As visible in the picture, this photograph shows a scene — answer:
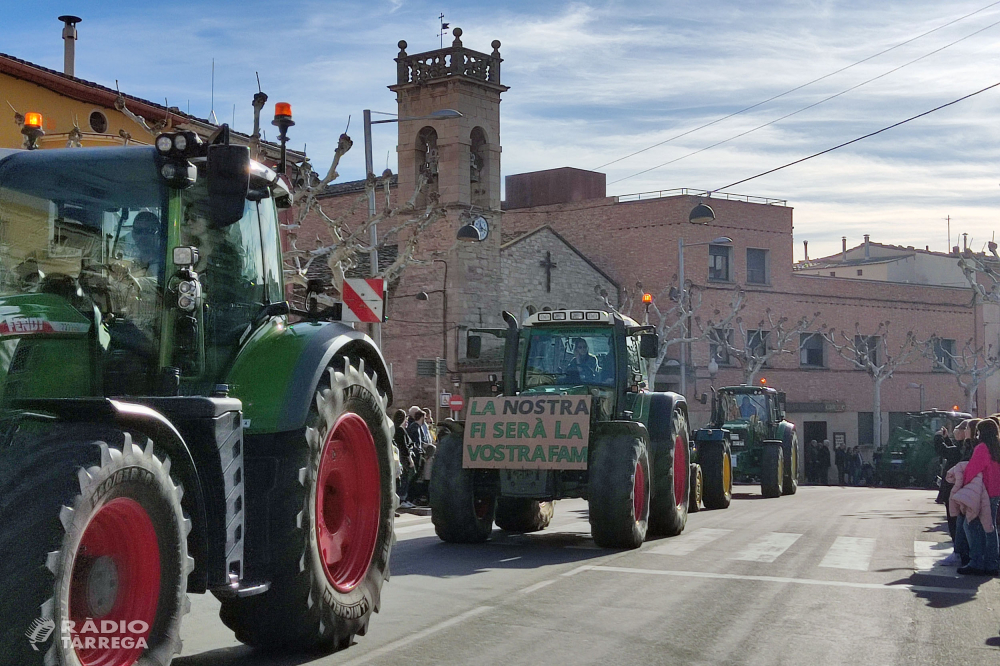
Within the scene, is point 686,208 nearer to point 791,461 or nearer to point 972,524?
point 791,461

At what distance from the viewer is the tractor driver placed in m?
14.5

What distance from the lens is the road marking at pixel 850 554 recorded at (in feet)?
38.2

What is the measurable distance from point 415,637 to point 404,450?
10.3m

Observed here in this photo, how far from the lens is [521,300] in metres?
43.6

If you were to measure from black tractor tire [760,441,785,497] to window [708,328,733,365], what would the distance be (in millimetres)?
23971

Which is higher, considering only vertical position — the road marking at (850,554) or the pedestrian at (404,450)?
the pedestrian at (404,450)

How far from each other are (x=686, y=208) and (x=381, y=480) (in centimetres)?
4335

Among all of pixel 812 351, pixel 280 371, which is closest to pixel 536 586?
pixel 280 371

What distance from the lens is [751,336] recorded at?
51531 mm

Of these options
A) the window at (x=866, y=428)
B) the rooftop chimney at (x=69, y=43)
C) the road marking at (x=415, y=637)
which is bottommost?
the window at (x=866, y=428)

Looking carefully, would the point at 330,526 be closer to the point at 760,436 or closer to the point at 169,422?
the point at 169,422

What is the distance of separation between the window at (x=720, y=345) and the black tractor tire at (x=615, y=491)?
3648cm

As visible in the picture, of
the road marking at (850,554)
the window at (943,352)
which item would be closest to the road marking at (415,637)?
the road marking at (850,554)

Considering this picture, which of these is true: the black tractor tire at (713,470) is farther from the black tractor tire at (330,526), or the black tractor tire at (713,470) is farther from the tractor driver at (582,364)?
the black tractor tire at (330,526)
